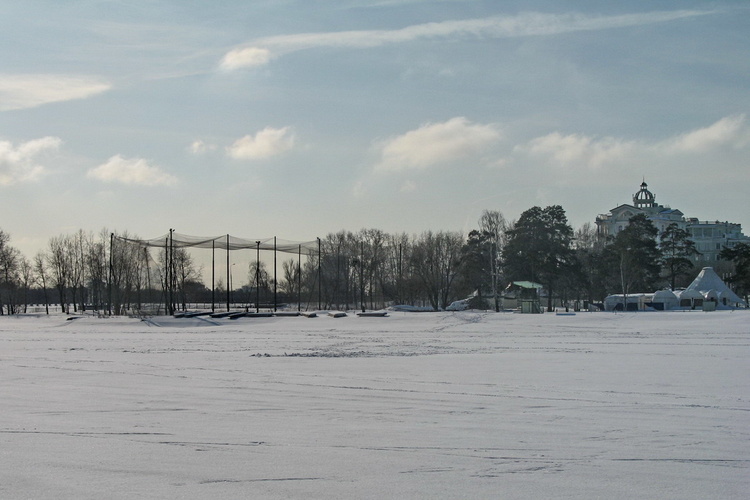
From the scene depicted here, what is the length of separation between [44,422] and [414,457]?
17.2ft

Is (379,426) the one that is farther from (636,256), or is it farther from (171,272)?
(636,256)

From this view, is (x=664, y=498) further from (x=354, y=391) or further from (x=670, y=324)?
(x=670, y=324)

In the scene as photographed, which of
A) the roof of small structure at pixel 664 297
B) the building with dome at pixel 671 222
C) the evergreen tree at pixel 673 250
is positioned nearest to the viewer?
the roof of small structure at pixel 664 297

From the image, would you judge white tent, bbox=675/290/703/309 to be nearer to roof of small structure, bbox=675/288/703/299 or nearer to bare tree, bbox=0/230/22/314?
roof of small structure, bbox=675/288/703/299

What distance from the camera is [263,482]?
22.2ft

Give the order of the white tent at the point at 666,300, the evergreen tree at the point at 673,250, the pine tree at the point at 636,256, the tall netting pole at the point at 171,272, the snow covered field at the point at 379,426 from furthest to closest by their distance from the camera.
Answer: the evergreen tree at the point at 673,250 < the pine tree at the point at 636,256 < the white tent at the point at 666,300 < the tall netting pole at the point at 171,272 < the snow covered field at the point at 379,426

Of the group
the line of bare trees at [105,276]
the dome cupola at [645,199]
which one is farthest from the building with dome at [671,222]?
the line of bare trees at [105,276]

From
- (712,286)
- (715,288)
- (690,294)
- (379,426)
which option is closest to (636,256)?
(690,294)

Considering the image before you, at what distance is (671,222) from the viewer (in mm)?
116875

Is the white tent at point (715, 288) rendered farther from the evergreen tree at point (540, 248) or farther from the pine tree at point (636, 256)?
the evergreen tree at point (540, 248)

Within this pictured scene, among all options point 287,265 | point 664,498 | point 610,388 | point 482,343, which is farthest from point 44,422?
point 287,265

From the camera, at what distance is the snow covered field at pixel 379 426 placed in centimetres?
671

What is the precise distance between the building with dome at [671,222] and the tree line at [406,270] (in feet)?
79.8

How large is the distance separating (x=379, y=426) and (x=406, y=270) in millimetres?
76234
